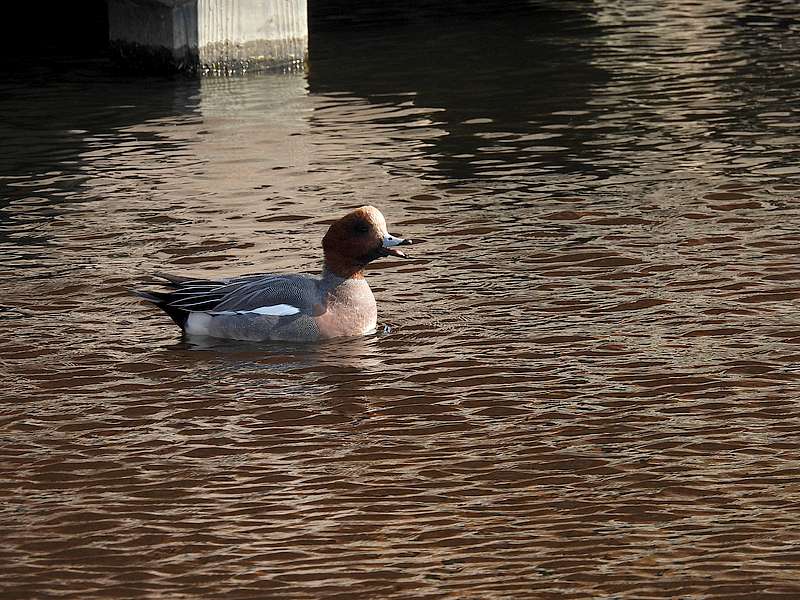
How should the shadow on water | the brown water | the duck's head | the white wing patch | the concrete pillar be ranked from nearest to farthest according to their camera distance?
the brown water → the white wing patch → the duck's head → the shadow on water → the concrete pillar

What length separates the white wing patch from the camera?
9445 millimetres

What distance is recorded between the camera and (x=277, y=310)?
945 cm

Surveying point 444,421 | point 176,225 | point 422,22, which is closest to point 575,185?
point 176,225

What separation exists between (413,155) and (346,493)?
25.1ft

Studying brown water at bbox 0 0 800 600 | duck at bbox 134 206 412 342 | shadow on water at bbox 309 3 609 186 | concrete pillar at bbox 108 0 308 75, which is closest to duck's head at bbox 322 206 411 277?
duck at bbox 134 206 412 342

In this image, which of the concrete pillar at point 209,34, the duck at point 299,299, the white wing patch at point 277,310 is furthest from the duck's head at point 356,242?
the concrete pillar at point 209,34

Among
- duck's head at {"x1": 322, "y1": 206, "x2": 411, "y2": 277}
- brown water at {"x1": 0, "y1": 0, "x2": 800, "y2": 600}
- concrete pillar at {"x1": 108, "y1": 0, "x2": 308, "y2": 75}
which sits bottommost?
brown water at {"x1": 0, "y1": 0, "x2": 800, "y2": 600}

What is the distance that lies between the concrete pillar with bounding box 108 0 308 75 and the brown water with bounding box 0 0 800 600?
1.57 metres

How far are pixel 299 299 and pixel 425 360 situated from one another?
2.78 ft

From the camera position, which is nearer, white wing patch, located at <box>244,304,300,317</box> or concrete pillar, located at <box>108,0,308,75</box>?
white wing patch, located at <box>244,304,300,317</box>

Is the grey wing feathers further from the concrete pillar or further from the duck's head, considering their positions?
the concrete pillar

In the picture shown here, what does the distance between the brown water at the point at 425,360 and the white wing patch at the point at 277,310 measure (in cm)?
31

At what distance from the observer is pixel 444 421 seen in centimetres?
823

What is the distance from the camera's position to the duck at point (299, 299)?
31.1 feet
